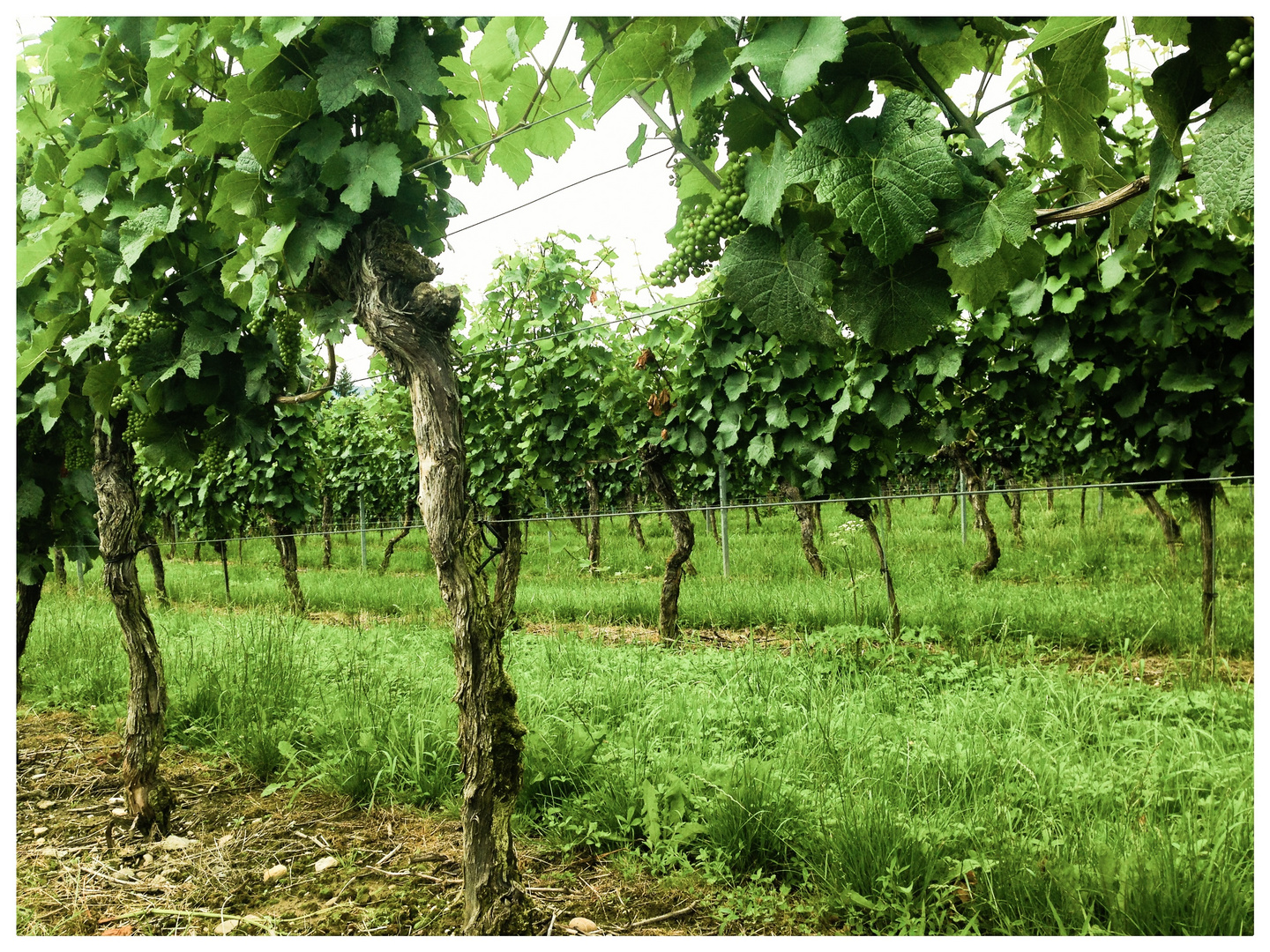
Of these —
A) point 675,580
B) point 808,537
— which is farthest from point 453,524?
point 808,537

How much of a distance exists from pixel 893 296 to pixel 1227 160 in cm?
42

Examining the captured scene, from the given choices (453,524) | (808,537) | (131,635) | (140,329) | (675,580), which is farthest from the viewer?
(808,537)

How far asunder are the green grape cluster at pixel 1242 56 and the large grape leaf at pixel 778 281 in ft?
1.65

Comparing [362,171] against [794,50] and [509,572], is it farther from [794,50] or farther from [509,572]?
[509,572]

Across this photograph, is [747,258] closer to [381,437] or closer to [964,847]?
[964,847]

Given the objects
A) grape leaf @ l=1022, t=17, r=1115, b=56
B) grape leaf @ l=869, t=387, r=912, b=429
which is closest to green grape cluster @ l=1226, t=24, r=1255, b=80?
grape leaf @ l=1022, t=17, r=1115, b=56

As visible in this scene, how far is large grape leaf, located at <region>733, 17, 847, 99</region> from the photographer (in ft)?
3.30

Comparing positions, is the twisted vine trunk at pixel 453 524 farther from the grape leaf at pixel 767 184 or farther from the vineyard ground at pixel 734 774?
the grape leaf at pixel 767 184

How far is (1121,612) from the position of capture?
4750 mm

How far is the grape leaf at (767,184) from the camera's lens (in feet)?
3.59

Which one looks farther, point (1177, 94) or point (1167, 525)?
point (1167, 525)

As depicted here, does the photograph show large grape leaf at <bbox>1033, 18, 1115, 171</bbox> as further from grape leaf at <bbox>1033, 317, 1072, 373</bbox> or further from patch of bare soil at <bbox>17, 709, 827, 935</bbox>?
grape leaf at <bbox>1033, 317, 1072, 373</bbox>

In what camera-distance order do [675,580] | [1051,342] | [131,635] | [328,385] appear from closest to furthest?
[328,385]
[131,635]
[1051,342]
[675,580]

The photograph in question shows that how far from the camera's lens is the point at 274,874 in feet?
7.67
